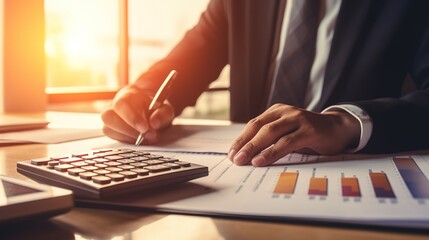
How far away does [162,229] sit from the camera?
365mm

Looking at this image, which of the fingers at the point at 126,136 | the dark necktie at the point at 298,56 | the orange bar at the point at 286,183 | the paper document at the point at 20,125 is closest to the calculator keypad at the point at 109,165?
the orange bar at the point at 286,183

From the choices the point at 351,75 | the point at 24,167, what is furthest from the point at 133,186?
the point at 351,75

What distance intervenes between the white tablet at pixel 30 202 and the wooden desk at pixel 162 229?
0.05ft

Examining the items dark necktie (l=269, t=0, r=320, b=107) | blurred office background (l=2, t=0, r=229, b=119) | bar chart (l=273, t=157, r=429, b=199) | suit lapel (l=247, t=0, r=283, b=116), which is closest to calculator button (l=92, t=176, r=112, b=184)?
bar chart (l=273, t=157, r=429, b=199)

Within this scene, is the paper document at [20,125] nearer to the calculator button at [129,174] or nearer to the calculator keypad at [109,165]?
the calculator keypad at [109,165]

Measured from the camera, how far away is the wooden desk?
0.35 meters

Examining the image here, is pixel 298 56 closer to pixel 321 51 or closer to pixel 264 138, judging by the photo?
pixel 321 51

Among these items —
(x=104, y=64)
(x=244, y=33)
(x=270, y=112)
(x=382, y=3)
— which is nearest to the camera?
(x=270, y=112)

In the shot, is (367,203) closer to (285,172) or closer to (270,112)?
(285,172)

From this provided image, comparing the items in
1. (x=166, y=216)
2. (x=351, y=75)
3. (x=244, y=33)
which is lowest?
(x=166, y=216)

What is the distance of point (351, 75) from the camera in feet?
3.78

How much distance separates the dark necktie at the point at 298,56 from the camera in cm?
115

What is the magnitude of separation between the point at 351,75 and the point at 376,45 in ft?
0.30

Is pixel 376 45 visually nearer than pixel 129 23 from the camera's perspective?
Yes
